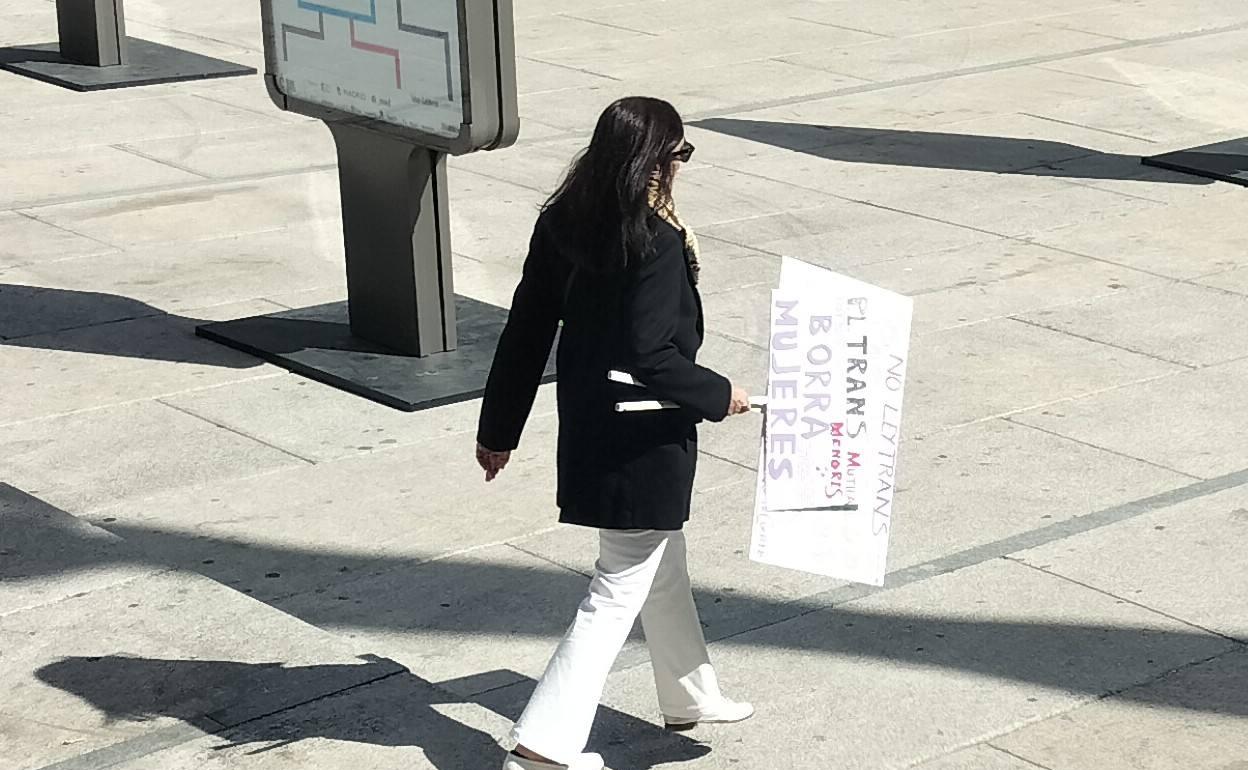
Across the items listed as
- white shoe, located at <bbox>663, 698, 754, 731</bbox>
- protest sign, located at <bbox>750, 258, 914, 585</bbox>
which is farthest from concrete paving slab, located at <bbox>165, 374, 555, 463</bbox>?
protest sign, located at <bbox>750, 258, 914, 585</bbox>

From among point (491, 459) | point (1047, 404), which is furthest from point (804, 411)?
point (1047, 404)

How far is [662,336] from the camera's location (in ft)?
15.9

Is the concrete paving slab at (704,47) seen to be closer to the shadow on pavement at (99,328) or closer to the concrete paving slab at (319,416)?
the shadow on pavement at (99,328)

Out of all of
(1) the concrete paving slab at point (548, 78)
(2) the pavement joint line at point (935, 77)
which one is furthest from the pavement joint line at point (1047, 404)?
(1) the concrete paving slab at point (548, 78)

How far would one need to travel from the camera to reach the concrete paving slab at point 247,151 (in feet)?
39.3

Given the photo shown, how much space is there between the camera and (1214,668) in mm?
5809

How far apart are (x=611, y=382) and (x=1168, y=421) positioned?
380 centimetres

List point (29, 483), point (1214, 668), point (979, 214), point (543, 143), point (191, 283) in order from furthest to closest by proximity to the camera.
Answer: point (543, 143) → point (979, 214) → point (191, 283) → point (29, 483) → point (1214, 668)

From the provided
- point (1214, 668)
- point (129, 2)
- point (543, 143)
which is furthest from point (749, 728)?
point (129, 2)

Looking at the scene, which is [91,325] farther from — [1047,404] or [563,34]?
[563,34]

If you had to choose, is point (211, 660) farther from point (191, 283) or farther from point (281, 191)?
point (281, 191)

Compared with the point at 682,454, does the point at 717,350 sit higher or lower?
lower

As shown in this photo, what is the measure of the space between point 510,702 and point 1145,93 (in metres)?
10.1

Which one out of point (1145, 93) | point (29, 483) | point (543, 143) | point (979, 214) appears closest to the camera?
point (29, 483)
